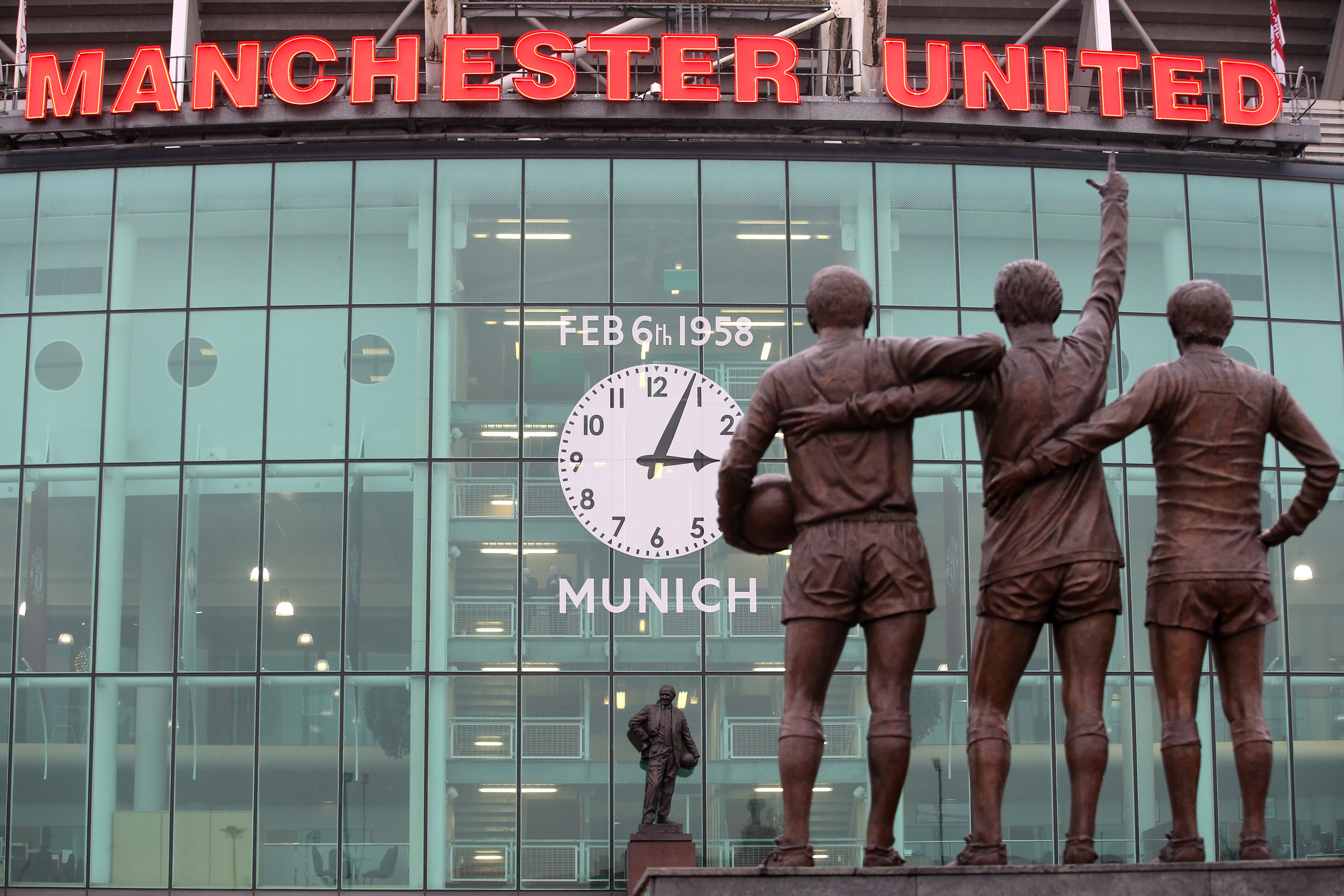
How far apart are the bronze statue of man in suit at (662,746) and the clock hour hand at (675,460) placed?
4.33 m

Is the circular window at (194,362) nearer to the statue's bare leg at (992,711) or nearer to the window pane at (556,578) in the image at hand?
the window pane at (556,578)

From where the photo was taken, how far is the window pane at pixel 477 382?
97.7 feet

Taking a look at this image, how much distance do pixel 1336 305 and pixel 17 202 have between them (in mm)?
23586

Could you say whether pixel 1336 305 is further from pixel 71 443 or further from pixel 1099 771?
pixel 1099 771

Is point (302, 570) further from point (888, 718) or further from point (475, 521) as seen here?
point (888, 718)

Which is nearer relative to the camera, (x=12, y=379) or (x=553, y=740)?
(x=553, y=740)

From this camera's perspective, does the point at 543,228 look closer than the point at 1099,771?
A: No

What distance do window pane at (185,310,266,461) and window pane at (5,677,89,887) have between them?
4528mm

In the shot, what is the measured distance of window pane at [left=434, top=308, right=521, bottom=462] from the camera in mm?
29781

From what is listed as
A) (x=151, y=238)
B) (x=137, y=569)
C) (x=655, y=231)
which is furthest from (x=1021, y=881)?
(x=151, y=238)

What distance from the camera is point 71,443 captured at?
30125 mm

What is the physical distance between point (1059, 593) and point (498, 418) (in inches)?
821

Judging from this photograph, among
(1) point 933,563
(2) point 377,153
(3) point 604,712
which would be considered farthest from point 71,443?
(1) point 933,563

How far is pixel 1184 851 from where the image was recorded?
9.46 meters
